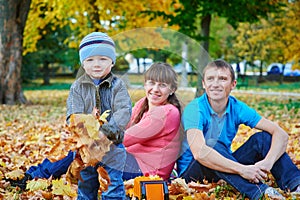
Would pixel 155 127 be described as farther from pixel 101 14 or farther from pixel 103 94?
pixel 101 14

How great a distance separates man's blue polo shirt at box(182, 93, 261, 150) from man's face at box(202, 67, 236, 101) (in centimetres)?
10

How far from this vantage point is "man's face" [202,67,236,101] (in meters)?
3.58

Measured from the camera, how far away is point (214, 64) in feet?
11.7

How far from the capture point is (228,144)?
3.82 meters

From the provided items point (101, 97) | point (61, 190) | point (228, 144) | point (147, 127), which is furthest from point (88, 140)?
point (228, 144)

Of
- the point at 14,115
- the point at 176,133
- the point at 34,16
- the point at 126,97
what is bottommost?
the point at 14,115

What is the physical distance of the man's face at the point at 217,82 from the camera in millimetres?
3584

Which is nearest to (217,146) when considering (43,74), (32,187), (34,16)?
(32,187)

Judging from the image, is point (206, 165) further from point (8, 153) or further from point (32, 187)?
point (8, 153)

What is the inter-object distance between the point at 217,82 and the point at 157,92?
0.48 meters

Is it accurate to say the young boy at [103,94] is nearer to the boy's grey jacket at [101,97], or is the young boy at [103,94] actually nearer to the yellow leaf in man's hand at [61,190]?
the boy's grey jacket at [101,97]

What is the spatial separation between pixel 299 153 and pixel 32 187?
2761mm

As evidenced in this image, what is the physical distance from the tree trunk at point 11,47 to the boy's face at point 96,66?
11.1 meters

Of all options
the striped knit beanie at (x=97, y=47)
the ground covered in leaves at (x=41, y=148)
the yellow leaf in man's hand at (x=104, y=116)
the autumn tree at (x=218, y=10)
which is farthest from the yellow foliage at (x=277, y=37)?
the yellow leaf in man's hand at (x=104, y=116)
